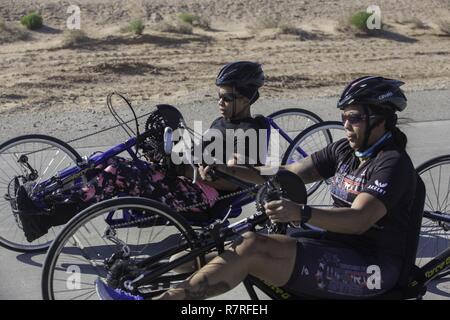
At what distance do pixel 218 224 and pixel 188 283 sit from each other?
1.30 ft

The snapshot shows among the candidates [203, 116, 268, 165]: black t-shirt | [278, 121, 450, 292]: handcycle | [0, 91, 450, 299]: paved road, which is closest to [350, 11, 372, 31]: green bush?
[0, 91, 450, 299]: paved road

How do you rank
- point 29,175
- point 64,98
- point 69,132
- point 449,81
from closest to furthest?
point 29,175
point 69,132
point 64,98
point 449,81

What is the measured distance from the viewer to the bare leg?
11.2 ft

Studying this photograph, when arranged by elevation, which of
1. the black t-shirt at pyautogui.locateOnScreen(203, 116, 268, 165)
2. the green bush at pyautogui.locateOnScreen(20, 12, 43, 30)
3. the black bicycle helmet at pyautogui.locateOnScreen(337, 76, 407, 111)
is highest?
the black bicycle helmet at pyautogui.locateOnScreen(337, 76, 407, 111)

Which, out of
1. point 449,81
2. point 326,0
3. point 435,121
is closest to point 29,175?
point 435,121

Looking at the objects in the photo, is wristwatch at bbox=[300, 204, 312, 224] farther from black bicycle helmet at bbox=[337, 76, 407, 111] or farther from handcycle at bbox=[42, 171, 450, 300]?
black bicycle helmet at bbox=[337, 76, 407, 111]

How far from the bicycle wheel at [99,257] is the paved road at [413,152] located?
30 centimetres

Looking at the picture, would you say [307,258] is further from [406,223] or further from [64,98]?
[64,98]

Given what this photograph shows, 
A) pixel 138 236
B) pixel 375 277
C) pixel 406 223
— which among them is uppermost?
pixel 406 223

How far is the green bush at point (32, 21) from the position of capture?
15.9 meters

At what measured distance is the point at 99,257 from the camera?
15.8 ft

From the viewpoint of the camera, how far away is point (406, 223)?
3.60 meters

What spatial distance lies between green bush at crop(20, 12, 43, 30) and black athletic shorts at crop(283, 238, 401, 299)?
Answer: 44.7 feet

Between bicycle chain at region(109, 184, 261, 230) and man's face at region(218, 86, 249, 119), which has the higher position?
man's face at region(218, 86, 249, 119)
